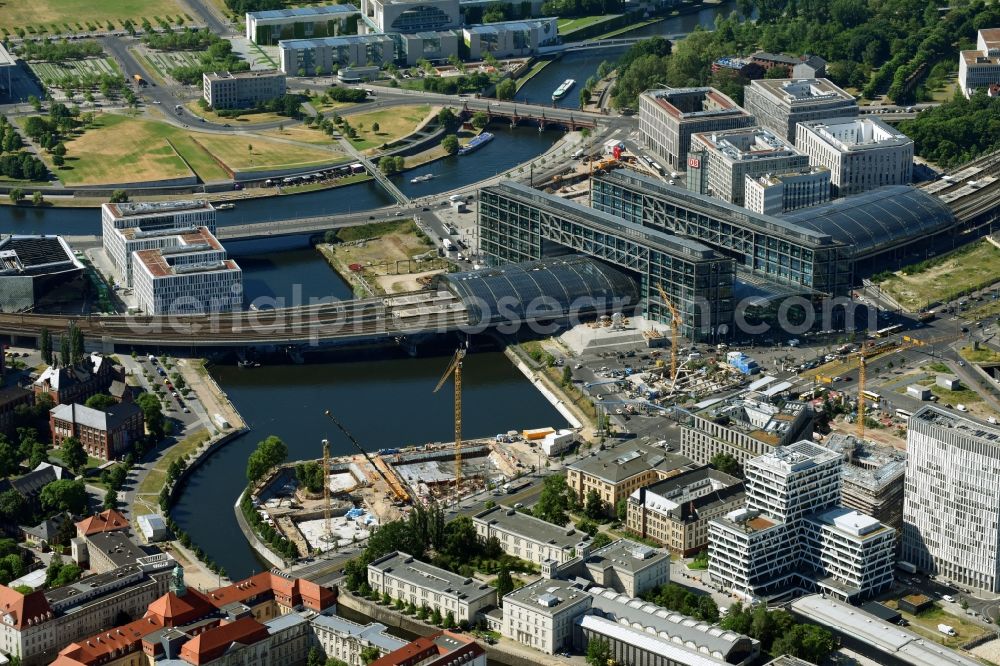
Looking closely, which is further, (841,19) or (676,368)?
(841,19)

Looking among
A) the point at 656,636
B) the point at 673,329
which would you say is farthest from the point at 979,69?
the point at 656,636

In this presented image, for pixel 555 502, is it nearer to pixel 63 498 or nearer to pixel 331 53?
pixel 63 498

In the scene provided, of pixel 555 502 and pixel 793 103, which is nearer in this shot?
pixel 555 502

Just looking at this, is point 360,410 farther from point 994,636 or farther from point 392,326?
point 994,636

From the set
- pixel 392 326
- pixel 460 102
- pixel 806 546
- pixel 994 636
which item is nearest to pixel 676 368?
pixel 392 326

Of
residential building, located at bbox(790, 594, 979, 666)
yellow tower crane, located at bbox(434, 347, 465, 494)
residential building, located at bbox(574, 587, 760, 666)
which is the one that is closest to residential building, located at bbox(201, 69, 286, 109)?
yellow tower crane, located at bbox(434, 347, 465, 494)

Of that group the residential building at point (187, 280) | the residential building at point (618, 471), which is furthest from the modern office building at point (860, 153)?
the residential building at point (618, 471)

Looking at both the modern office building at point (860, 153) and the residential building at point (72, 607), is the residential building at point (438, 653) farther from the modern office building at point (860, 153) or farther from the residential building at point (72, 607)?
the modern office building at point (860, 153)
